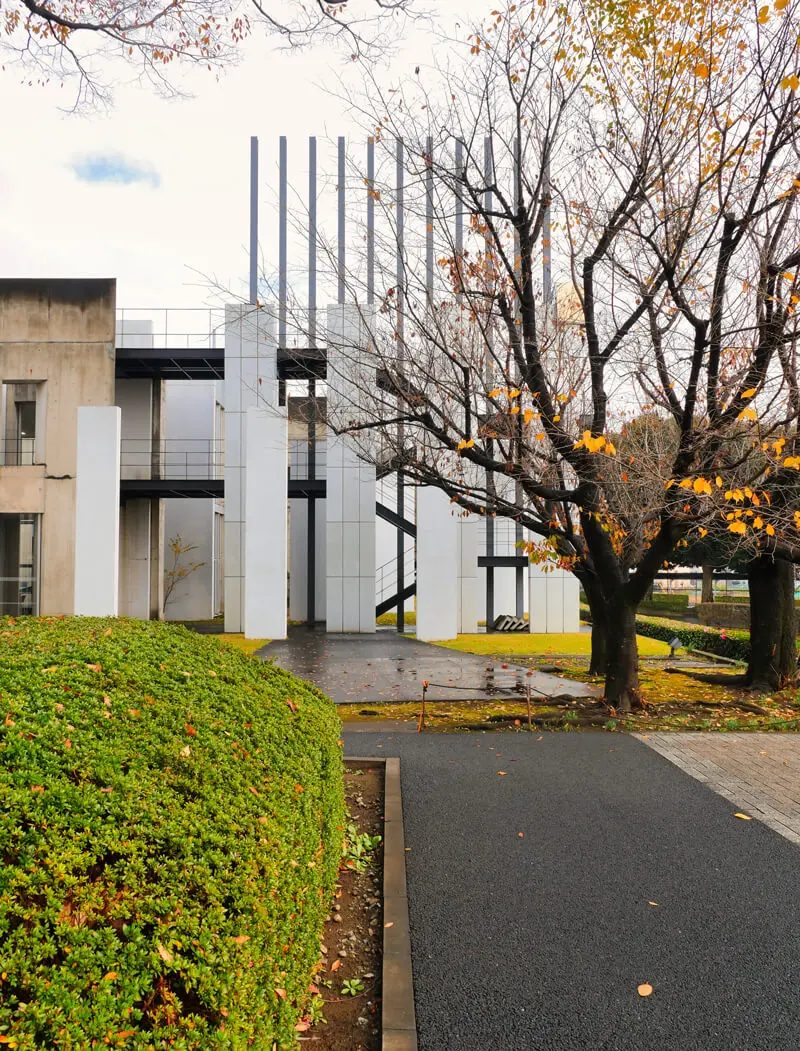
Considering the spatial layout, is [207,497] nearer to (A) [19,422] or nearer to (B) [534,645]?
(A) [19,422]

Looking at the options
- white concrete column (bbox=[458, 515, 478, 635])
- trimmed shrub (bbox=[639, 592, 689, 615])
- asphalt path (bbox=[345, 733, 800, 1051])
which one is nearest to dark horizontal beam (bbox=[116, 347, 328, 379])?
white concrete column (bbox=[458, 515, 478, 635])

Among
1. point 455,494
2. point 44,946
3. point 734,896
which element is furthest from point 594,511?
point 44,946

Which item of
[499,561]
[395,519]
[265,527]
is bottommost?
[499,561]

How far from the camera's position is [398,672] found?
13.1 meters

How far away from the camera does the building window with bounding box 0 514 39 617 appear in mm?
19344

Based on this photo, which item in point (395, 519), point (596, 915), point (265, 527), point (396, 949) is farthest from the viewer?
point (395, 519)

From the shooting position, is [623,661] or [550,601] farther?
[550,601]

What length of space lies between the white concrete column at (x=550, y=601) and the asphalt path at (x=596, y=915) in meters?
14.1

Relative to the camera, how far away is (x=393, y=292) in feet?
26.6

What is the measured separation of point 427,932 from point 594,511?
6.05 m

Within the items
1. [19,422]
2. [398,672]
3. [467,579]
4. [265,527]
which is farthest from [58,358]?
[398,672]

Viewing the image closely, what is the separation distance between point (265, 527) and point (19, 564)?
719 cm

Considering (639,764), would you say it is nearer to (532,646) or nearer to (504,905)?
(504,905)

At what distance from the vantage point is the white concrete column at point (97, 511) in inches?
655
